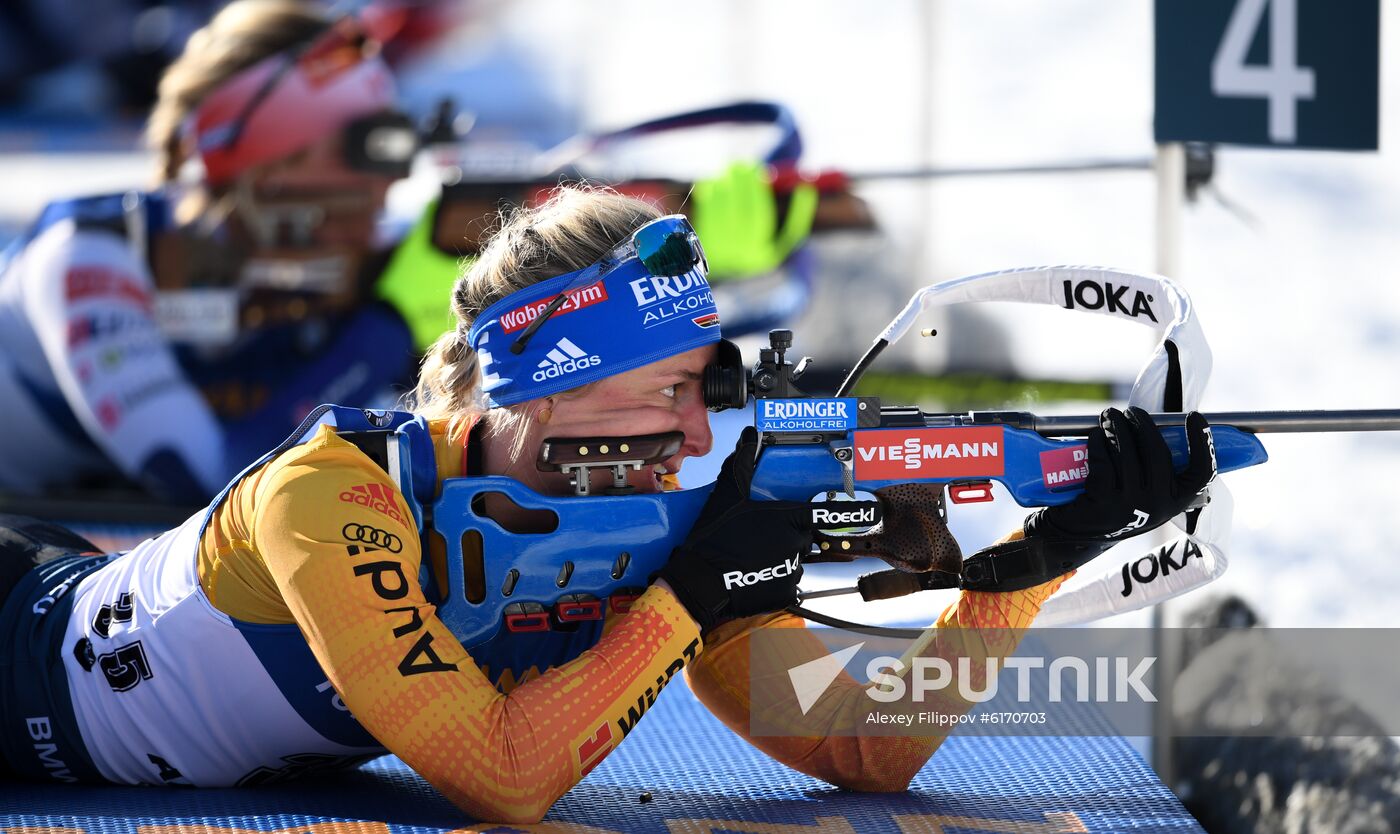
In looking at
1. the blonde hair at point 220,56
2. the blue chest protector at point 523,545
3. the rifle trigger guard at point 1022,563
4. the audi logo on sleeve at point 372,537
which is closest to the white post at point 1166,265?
the rifle trigger guard at point 1022,563

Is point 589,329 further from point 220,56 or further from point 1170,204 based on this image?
point 220,56

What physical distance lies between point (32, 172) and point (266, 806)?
11383mm

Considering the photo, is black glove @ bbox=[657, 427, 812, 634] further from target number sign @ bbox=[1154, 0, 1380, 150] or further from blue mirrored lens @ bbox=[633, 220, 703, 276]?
target number sign @ bbox=[1154, 0, 1380, 150]

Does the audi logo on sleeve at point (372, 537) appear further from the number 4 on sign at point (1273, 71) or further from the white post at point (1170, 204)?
the number 4 on sign at point (1273, 71)

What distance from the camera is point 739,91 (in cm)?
924

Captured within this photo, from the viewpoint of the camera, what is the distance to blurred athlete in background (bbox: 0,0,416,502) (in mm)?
5234

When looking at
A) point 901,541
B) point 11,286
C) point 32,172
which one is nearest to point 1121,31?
point 11,286

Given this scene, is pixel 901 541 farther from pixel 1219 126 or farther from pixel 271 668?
pixel 1219 126

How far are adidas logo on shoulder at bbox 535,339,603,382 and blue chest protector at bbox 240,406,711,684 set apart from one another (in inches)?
6.6

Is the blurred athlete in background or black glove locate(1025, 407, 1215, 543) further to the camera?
the blurred athlete in background

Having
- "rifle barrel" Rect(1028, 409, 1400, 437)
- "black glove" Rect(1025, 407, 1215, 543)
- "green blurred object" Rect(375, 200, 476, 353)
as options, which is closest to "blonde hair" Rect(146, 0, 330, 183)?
"green blurred object" Rect(375, 200, 476, 353)

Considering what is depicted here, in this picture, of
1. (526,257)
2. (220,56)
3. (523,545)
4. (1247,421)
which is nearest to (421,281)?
(220,56)

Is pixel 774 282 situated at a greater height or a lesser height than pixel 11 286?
lesser

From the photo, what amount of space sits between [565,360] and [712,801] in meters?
0.77
